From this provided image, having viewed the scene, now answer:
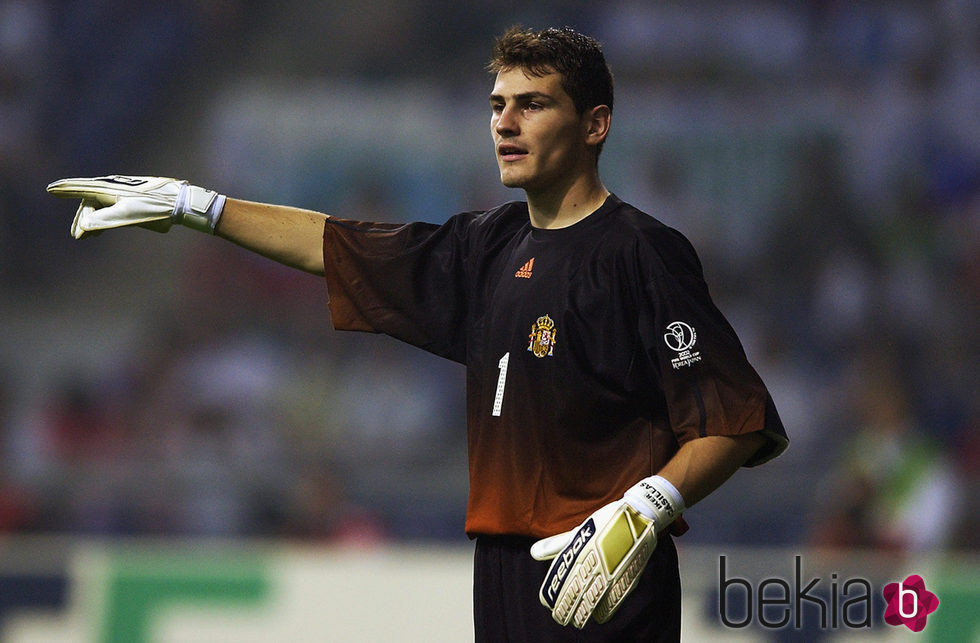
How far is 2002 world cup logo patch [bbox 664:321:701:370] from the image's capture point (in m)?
2.85

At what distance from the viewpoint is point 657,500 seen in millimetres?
2764

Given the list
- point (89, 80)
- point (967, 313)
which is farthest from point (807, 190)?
point (89, 80)

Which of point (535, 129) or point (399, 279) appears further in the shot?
point (399, 279)

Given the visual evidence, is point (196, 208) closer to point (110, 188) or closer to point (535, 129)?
point (110, 188)

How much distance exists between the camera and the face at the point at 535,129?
3.06 metres

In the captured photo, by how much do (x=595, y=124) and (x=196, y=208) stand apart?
935 millimetres

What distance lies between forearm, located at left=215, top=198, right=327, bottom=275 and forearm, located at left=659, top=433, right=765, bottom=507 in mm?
1028

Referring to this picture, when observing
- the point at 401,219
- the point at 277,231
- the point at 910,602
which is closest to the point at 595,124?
the point at 277,231

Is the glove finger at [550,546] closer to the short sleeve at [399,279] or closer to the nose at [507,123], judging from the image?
the short sleeve at [399,279]

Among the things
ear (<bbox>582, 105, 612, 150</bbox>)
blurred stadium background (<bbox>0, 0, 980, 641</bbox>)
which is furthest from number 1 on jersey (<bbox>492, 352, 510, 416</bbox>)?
blurred stadium background (<bbox>0, 0, 980, 641</bbox>)

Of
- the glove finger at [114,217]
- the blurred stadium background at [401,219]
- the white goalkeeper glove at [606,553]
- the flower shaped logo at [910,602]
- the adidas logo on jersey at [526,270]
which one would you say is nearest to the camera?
the white goalkeeper glove at [606,553]

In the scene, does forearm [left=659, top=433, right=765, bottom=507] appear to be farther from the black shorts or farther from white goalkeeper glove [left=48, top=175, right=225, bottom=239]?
white goalkeeper glove [left=48, top=175, right=225, bottom=239]

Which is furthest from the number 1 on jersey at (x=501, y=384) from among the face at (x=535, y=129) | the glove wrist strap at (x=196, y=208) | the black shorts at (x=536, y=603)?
the glove wrist strap at (x=196, y=208)

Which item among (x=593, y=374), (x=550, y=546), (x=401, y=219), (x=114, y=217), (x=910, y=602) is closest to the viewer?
(x=550, y=546)
